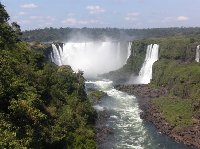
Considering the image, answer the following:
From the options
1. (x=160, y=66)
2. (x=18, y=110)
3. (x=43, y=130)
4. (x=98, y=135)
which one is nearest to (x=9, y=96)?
(x=18, y=110)

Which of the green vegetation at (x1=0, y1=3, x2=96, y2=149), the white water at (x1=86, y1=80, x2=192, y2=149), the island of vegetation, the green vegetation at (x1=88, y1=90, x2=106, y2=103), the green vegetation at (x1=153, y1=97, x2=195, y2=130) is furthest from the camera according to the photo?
the green vegetation at (x1=88, y1=90, x2=106, y2=103)

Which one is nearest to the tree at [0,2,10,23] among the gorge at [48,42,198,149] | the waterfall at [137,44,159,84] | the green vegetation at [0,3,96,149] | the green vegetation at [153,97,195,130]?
the green vegetation at [0,3,96,149]

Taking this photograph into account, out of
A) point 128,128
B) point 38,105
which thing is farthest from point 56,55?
point 38,105

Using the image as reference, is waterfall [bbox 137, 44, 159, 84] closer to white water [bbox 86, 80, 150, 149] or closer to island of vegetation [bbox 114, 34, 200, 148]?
island of vegetation [bbox 114, 34, 200, 148]

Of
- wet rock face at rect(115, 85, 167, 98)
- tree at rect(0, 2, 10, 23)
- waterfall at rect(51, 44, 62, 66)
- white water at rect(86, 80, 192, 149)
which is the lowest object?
wet rock face at rect(115, 85, 167, 98)

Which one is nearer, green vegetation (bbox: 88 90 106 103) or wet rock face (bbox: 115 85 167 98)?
green vegetation (bbox: 88 90 106 103)

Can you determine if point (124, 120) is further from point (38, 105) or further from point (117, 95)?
point (38, 105)

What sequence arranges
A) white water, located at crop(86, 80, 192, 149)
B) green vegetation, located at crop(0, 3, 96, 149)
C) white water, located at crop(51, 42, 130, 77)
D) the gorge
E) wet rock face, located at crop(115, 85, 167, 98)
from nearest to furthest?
1. green vegetation, located at crop(0, 3, 96, 149)
2. white water, located at crop(86, 80, 192, 149)
3. the gorge
4. wet rock face, located at crop(115, 85, 167, 98)
5. white water, located at crop(51, 42, 130, 77)
